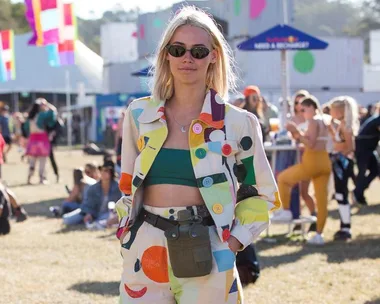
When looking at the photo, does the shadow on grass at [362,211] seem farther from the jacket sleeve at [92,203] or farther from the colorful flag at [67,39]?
the colorful flag at [67,39]

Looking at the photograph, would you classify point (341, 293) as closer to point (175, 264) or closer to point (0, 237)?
point (175, 264)

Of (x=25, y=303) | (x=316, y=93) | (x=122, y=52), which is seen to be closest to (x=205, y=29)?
(x=25, y=303)

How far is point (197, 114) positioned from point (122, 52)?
35572mm

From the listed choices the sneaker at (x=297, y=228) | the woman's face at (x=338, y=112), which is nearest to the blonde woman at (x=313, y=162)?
the woman's face at (x=338, y=112)

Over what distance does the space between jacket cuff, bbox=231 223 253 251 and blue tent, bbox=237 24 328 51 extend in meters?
7.99

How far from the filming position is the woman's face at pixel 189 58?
340 cm

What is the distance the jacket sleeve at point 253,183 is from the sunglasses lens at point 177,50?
37cm

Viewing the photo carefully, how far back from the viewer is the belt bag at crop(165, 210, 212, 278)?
322 centimetres

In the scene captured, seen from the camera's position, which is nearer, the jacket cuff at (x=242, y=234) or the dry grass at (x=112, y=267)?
the jacket cuff at (x=242, y=234)

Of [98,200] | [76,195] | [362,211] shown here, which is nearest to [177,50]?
[98,200]

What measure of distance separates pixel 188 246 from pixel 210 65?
0.81 metres

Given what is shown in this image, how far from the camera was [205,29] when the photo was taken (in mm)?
3451

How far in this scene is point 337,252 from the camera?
895cm

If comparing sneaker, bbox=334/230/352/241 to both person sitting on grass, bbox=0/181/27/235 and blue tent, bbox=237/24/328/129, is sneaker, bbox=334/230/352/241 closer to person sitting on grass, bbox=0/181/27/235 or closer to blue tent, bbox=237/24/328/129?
blue tent, bbox=237/24/328/129
